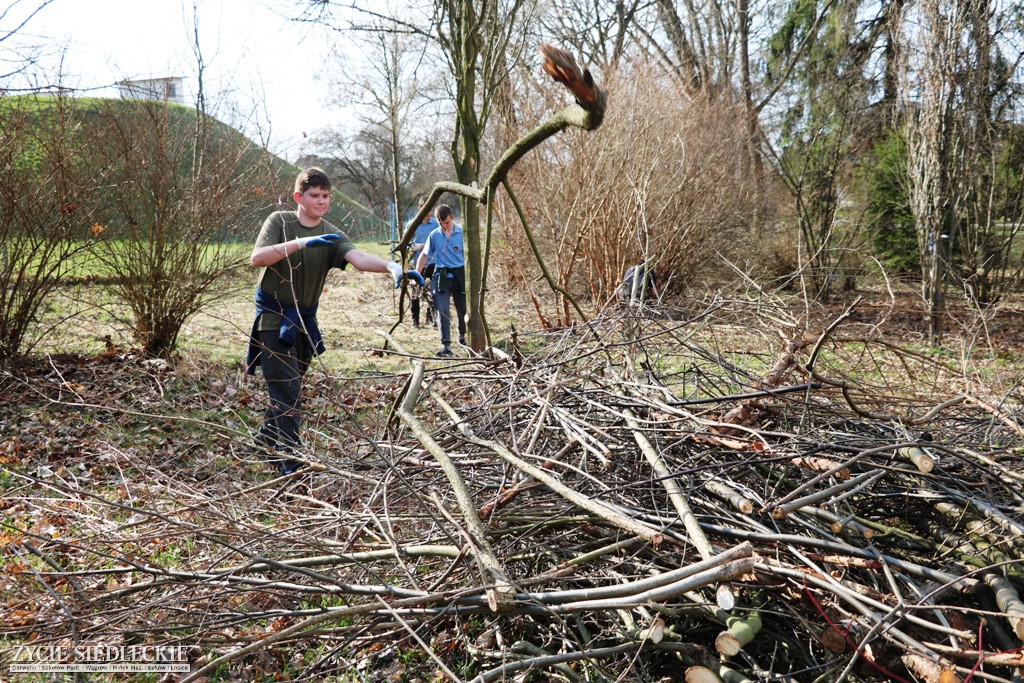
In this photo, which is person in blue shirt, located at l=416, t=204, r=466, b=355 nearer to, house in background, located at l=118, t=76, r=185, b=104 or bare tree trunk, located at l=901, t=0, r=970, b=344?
house in background, located at l=118, t=76, r=185, b=104

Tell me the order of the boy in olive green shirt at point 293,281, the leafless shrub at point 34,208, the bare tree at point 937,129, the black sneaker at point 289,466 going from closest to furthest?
the black sneaker at point 289,466
the boy in olive green shirt at point 293,281
the leafless shrub at point 34,208
the bare tree at point 937,129

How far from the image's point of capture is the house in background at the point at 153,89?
7277 millimetres

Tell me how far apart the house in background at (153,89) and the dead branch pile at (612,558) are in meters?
5.91

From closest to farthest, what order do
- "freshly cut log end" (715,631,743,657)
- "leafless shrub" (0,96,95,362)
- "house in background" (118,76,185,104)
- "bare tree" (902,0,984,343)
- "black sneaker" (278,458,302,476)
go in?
"freshly cut log end" (715,631,743,657) → "black sneaker" (278,458,302,476) → "leafless shrub" (0,96,95,362) → "house in background" (118,76,185,104) → "bare tree" (902,0,984,343)

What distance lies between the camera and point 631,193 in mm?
9250

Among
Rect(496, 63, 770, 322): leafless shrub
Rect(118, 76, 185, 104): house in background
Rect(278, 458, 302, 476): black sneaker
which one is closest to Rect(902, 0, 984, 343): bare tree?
Rect(496, 63, 770, 322): leafless shrub

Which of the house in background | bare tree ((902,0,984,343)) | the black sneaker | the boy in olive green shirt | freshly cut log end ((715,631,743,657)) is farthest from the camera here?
bare tree ((902,0,984,343))

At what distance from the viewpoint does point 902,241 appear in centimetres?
1341

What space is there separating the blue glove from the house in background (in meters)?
4.49

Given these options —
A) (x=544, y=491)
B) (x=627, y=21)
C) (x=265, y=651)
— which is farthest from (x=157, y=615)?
(x=627, y=21)

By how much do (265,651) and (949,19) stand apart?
1042cm

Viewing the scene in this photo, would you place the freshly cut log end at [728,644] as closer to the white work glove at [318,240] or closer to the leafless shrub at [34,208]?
the white work glove at [318,240]

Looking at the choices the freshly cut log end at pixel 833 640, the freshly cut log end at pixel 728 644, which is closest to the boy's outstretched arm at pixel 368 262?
the freshly cut log end at pixel 728 644

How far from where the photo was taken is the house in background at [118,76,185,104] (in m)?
7.28
